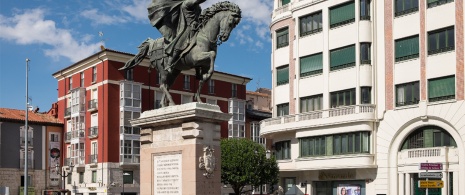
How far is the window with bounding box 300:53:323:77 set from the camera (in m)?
54.7

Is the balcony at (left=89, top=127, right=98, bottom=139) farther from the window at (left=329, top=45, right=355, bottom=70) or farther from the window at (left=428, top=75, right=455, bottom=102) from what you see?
the window at (left=428, top=75, right=455, bottom=102)

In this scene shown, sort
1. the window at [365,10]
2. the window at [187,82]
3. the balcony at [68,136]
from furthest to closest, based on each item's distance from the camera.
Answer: the window at [187,82] → the balcony at [68,136] → the window at [365,10]

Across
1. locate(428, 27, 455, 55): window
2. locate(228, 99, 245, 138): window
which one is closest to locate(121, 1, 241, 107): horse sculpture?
locate(428, 27, 455, 55): window

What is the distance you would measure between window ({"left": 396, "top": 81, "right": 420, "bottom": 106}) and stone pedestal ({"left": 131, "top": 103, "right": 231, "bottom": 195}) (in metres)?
30.6

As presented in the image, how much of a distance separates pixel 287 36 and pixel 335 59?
6.90 meters

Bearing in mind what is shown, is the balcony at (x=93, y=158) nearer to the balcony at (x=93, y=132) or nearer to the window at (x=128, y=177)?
the balcony at (x=93, y=132)

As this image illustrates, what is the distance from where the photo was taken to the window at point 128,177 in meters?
74.0

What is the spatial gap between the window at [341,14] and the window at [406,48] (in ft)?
14.8

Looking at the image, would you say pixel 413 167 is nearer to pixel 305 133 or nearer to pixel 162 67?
pixel 305 133

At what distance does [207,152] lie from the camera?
19953mm

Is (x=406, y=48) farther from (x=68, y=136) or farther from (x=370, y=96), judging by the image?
(x=68, y=136)

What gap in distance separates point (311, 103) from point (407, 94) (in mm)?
8983

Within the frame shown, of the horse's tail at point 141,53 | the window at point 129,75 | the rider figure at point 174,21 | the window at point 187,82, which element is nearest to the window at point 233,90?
the window at point 187,82

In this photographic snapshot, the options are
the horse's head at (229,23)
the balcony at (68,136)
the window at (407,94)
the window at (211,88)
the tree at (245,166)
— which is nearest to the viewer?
the horse's head at (229,23)
